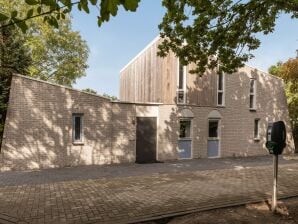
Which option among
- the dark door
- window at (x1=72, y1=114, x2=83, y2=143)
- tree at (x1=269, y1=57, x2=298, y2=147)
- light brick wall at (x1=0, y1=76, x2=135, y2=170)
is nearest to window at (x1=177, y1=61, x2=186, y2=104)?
the dark door

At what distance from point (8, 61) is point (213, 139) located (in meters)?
13.2

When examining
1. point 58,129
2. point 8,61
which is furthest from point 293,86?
point 8,61

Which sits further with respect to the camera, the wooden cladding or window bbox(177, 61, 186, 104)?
window bbox(177, 61, 186, 104)

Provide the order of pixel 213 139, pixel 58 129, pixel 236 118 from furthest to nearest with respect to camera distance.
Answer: pixel 236 118 → pixel 213 139 → pixel 58 129

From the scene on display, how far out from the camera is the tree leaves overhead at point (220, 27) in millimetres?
10312

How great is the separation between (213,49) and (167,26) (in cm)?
180

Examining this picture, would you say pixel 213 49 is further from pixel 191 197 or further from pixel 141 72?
pixel 141 72

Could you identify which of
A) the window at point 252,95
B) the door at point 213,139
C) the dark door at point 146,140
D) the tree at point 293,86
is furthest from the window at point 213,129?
the tree at point 293,86

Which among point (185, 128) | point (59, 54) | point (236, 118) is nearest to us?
point (185, 128)

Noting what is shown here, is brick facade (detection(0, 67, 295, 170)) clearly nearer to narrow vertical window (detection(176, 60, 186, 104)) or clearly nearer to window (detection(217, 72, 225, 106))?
window (detection(217, 72, 225, 106))

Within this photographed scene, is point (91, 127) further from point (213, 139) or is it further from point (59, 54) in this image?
point (59, 54)

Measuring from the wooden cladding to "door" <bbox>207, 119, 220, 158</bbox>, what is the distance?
1337 millimetres

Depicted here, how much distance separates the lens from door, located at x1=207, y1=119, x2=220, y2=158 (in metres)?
22.0

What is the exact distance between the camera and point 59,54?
3497 cm
